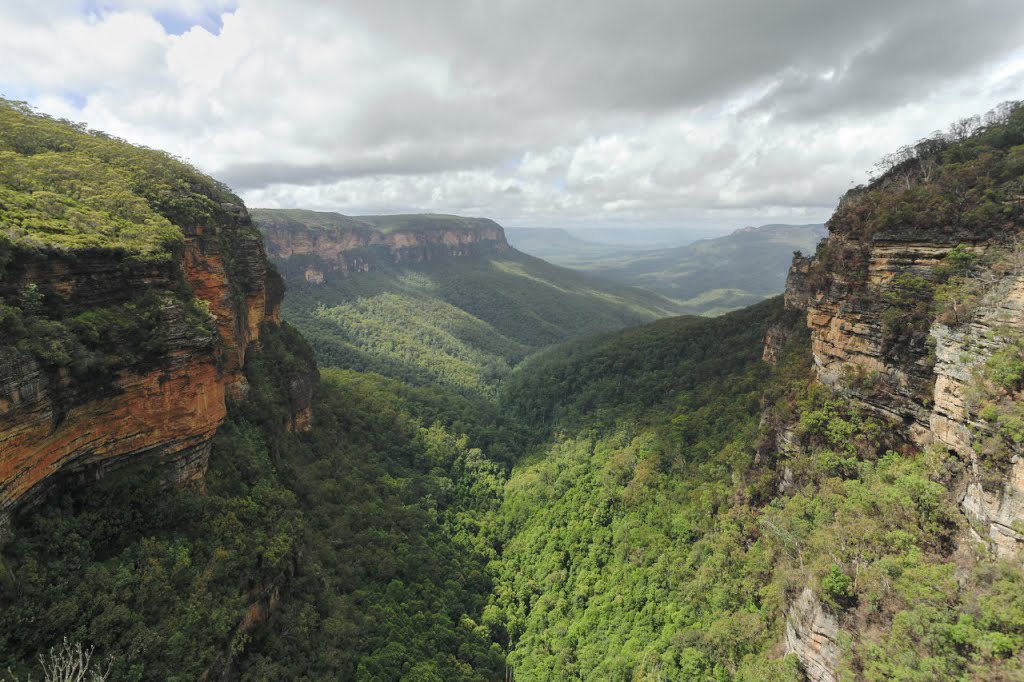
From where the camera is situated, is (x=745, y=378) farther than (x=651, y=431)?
No

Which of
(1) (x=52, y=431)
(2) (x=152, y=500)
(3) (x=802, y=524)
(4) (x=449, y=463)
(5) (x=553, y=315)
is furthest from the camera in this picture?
(5) (x=553, y=315)

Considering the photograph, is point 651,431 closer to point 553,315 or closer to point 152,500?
point 152,500

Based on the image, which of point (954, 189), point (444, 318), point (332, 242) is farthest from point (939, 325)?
point (332, 242)

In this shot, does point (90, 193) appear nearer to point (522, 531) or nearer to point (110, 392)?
point (110, 392)

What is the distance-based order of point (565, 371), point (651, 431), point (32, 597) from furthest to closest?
point (565, 371), point (651, 431), point (32, 597)

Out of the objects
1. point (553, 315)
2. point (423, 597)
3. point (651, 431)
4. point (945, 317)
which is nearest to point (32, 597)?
point (423, 597)

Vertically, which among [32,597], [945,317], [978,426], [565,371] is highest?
[945,317]

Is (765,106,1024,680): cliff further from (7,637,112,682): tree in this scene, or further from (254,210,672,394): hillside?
(254,210,672,394): hillside
